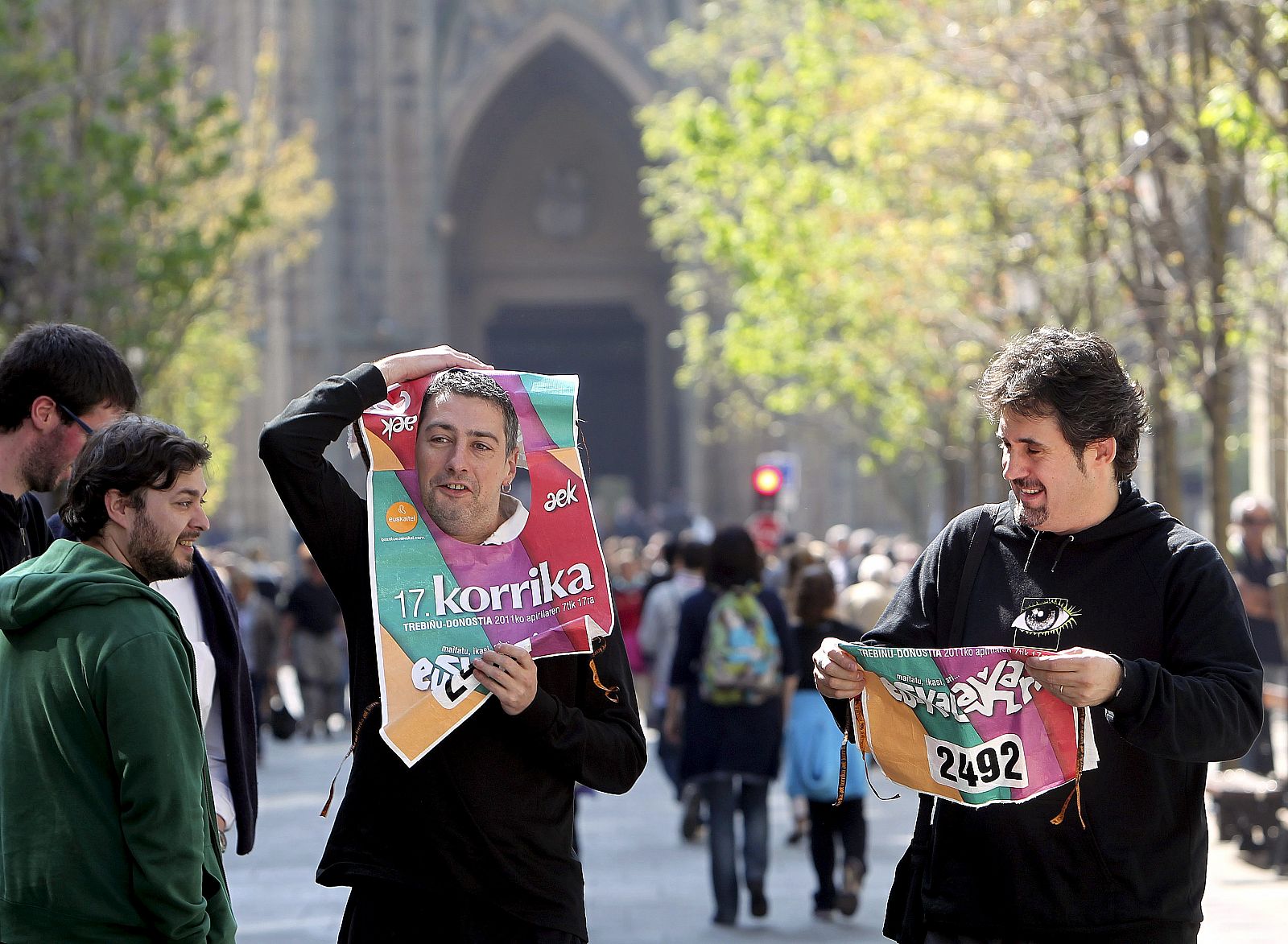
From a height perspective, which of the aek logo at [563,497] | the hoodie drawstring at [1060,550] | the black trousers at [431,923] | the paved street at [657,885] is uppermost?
the aek logo at [563,497]

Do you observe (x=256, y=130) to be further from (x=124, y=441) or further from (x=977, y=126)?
(x=124, y=441)

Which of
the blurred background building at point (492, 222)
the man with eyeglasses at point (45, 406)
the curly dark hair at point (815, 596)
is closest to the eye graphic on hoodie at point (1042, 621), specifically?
the man with eyeglasses at point (45, 406)

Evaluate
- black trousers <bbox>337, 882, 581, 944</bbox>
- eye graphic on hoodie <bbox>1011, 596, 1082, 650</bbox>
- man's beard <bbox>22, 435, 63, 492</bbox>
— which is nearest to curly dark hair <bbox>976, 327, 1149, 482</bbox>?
eye graphic on hoodie <bbox>1011, 596, 1082, 650</bbox>

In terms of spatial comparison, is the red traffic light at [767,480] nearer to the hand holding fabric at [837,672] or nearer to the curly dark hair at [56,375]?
the curly dark hair at [56,375]

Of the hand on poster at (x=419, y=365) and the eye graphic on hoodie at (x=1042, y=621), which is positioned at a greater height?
the hand on poster at (x=419, y=365)

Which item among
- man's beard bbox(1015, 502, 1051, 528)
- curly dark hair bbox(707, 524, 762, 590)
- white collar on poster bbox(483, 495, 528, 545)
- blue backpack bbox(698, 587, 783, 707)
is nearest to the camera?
man's beard bbox(1015, 502, 1051, 528)

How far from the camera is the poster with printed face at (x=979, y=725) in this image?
158 inches

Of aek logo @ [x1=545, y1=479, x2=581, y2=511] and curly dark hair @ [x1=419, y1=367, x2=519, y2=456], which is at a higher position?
curly dark hair @ [x1=419, y1=367, x2=519, y2=456]

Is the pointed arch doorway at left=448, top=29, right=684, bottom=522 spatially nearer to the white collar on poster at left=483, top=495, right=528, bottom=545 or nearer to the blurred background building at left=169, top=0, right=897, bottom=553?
the blurred background building at left=169, top=0, right=897, bottom=553

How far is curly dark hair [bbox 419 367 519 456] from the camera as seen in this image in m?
4.33

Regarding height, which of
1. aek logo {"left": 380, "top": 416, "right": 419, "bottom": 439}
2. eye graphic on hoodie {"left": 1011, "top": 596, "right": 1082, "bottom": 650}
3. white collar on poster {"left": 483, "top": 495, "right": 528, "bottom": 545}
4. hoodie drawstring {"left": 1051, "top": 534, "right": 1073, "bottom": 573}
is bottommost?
eye graphic on hoodie {"left": 1011, "top": 596, "right": 1082, "bottom": 650}

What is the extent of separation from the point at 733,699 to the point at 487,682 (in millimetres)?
6096

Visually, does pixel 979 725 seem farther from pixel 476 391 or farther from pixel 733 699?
pixel 733 699

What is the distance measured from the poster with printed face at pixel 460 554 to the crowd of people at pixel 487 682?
1cm
